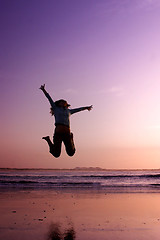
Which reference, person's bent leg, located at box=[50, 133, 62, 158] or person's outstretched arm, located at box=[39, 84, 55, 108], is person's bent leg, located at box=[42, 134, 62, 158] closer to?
person's bent leg, located at box=[50, 133, 62, 158]

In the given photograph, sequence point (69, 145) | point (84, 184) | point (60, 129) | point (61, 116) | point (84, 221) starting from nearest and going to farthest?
point (60, 129) → point (61, 116) → point (69, 145) → point (84, 221) → point (84, 184)

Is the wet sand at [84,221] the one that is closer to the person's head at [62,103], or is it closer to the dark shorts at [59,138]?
the dark shorts at [59,138]

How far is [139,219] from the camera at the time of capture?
11148 mm

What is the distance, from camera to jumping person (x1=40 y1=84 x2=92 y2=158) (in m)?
8.29

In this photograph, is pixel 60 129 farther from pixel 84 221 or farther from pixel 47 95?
pixel 84 221

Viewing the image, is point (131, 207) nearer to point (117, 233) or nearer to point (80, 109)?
point (117, 233)

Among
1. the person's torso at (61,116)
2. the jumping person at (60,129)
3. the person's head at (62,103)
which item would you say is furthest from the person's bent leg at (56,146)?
the person's head at (62,103)

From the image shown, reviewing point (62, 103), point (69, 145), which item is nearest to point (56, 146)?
point (69, 145)

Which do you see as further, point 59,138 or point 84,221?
point 84,221

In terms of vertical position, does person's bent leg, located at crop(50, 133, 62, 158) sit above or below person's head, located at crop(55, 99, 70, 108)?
below

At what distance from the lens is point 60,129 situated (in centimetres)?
827

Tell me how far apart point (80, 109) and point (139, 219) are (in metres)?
4.91

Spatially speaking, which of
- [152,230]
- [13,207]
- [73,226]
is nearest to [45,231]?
[73,226]

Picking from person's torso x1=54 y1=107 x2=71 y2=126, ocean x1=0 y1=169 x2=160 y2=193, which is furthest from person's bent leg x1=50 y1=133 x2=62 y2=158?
ocean x1=0 y1=169 x2=160 y2=193
